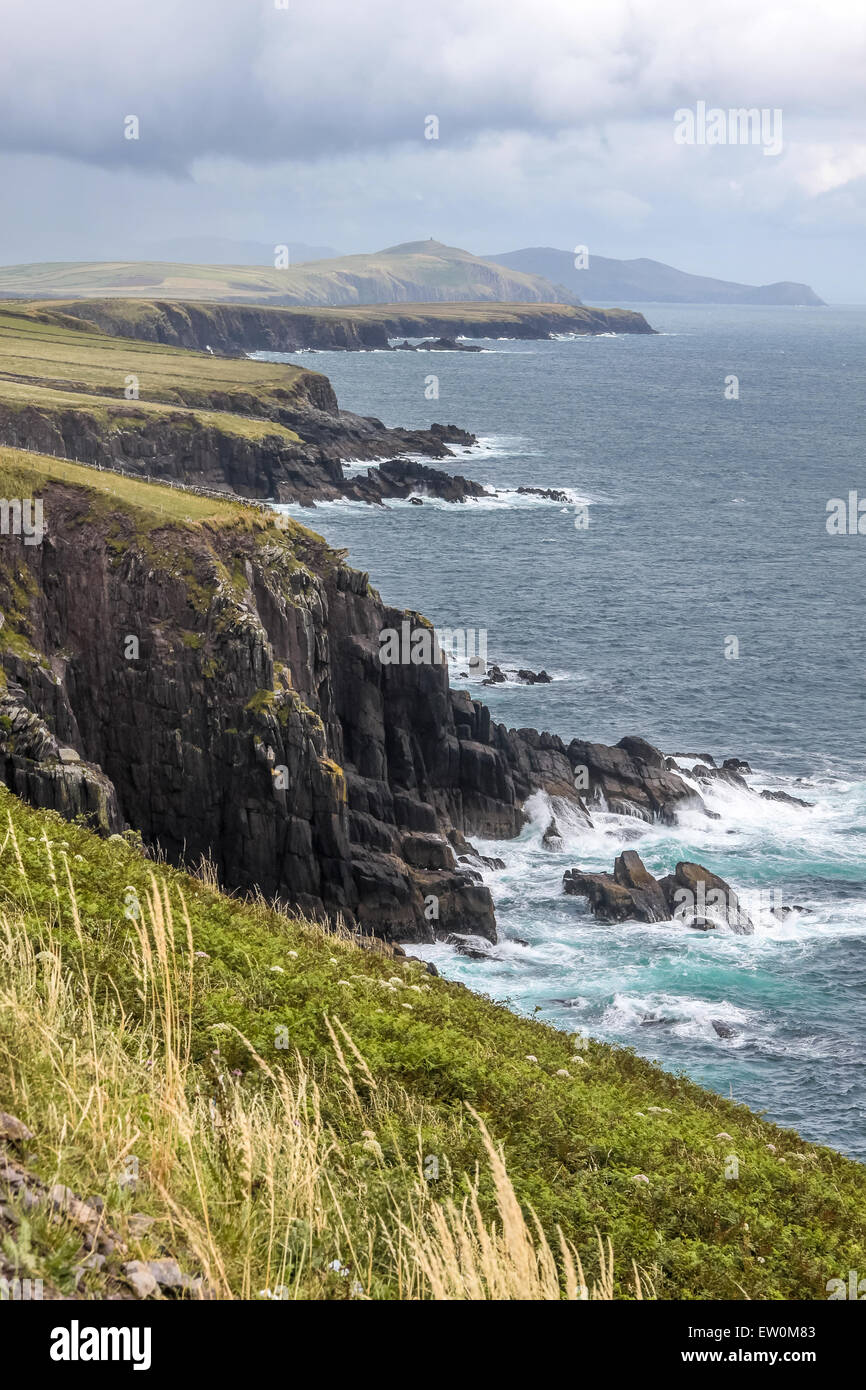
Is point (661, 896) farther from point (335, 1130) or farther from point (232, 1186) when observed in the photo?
point (232, 1186)

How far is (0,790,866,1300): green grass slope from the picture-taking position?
19.6 ft

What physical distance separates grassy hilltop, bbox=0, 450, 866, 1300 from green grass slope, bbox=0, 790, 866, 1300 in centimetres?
3

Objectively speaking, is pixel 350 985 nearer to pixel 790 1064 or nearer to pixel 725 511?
pixel 790 1064

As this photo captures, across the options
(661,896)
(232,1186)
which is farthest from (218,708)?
(232,1186)

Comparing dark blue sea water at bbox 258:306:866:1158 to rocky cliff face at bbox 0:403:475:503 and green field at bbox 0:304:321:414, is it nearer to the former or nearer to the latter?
rocky cliff face at bbox 0:403:475:503

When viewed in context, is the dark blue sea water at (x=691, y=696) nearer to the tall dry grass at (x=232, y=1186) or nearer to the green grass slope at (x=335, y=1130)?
the green grass slope at (x=335, y=1130)

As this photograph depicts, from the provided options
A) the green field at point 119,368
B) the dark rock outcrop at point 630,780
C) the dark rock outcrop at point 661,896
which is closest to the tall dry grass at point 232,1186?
the dark rock outcrop at point 661,896

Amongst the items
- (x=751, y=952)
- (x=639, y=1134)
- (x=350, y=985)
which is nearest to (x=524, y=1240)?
(x=639, y=1134)

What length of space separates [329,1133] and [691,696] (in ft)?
207

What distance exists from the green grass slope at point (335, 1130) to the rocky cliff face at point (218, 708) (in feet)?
68.9

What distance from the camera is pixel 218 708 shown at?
4162cm

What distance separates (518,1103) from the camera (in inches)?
473
